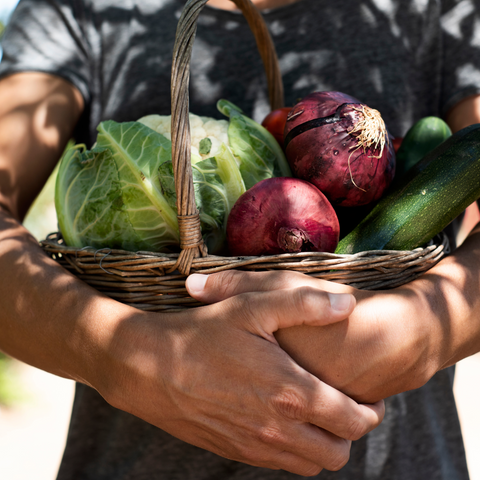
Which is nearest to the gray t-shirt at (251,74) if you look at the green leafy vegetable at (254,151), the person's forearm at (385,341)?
the green leafy vegetable at (254,151)

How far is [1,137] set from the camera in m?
1.03

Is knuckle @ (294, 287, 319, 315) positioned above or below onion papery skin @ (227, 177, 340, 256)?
below

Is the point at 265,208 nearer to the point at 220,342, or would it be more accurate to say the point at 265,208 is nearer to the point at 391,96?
the point at 220,342

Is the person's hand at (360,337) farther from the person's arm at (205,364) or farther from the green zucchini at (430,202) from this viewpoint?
the green zucchini at (430,202)

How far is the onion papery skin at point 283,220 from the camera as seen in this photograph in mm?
707

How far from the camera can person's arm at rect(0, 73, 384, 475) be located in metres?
0.62

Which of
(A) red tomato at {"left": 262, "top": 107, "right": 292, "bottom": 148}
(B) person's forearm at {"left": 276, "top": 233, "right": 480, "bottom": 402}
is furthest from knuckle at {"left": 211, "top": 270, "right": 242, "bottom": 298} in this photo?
(A) red tomato at {"left": 262, "top": 107, "right": 292, "bottom": 148}

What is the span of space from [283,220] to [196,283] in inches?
7.8

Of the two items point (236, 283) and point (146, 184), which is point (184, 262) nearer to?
point (236, 283)

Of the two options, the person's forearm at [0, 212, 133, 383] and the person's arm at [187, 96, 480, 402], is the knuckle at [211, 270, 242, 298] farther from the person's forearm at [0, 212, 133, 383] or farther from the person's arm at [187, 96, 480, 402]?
the person's forearm at [0, 212, 133, 383]

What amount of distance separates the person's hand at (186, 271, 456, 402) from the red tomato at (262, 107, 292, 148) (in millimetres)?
461

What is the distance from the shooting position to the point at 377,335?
640 mm

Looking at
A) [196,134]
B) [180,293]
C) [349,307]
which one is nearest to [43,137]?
[196,134]

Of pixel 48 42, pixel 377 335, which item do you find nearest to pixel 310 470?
pixel 377 335
